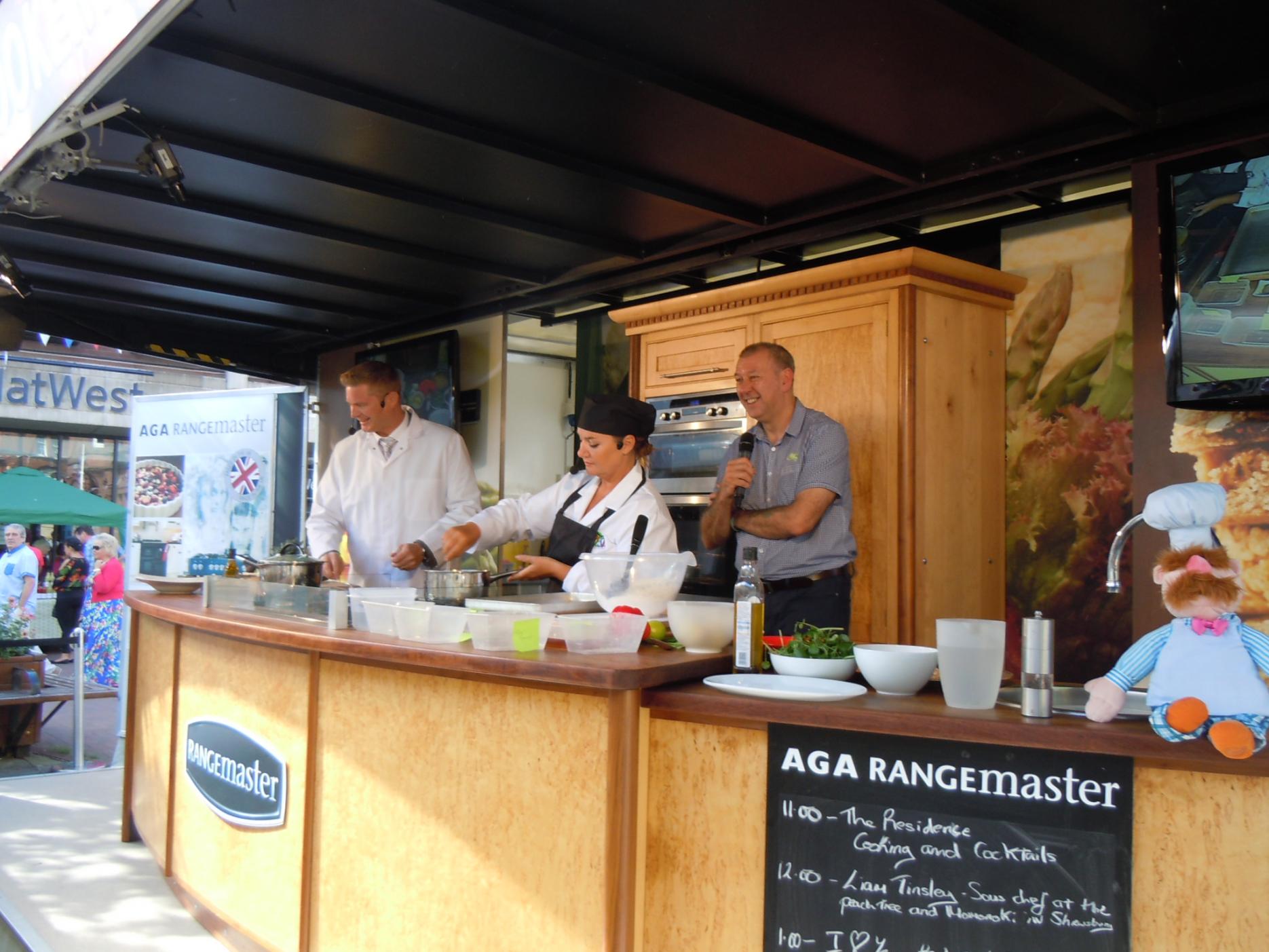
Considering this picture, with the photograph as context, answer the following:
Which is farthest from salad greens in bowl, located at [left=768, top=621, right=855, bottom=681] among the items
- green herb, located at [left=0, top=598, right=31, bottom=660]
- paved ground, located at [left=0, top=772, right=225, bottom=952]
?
green herb, located at [left=0, top=598, right=31, bottom=660]

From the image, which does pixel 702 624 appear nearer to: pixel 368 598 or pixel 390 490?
pixel 368 598

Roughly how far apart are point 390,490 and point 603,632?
2.87 m

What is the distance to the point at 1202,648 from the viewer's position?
5.99ft

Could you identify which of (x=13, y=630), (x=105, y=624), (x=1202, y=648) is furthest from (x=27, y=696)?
(x=1202, y=648)

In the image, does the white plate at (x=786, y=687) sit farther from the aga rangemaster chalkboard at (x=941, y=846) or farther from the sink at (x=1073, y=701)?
the sink at (x=1073, y=701)

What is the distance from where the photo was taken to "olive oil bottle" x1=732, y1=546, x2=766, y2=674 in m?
2.45

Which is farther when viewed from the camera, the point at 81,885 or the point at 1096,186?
the point at 1096,186

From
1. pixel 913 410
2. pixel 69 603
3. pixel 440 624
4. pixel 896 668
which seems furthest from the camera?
pixel 69 603

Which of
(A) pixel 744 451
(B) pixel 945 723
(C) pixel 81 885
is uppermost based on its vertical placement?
(A) pixel 744 451

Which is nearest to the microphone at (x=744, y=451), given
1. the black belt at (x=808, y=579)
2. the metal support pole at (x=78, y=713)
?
the black belt at (x=808, y=579)

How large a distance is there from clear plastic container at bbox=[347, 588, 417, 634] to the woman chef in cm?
60

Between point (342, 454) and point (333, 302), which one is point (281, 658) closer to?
point (342, 454)

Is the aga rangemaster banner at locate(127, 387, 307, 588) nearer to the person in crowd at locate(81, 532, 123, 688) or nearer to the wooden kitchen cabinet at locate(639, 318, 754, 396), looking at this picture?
the person in crowd at locate(81, 532, 123, 688)

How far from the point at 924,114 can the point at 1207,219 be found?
0.97m
